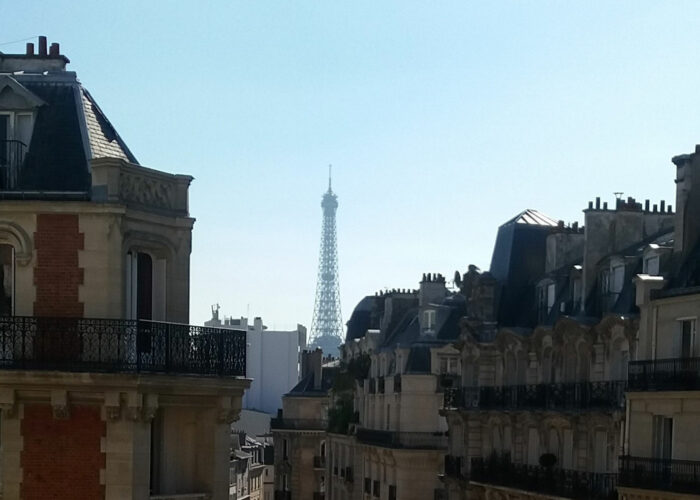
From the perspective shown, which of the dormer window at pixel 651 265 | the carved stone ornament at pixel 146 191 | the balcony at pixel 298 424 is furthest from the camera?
the balcony at pixel 298 424

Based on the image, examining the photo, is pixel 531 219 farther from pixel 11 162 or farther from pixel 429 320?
pixel 11 162

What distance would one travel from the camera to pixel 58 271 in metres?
24.5

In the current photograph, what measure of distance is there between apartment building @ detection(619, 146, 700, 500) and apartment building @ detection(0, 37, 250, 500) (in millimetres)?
17908

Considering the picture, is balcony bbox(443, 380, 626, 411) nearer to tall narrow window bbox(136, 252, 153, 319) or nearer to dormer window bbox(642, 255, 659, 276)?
dormer window bbox(642, 255, 659, 276)

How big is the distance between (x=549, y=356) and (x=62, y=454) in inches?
1370

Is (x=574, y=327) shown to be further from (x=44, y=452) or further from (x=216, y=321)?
(x=216, y=321)

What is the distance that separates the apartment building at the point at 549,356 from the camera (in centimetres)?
5112

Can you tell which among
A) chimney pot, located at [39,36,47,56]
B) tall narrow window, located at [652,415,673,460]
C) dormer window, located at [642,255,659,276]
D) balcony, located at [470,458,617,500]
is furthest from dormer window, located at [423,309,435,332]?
chimney pot, located at [39,36,47,56]

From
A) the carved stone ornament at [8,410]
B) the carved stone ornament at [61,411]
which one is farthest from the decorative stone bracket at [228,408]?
the carved stone ornament at [8,410]

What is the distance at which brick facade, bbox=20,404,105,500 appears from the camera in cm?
2398

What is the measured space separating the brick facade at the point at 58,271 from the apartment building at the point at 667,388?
20.6m

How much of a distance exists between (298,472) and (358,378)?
2085 centimetres

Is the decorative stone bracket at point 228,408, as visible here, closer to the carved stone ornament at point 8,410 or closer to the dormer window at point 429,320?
the carved stone ornament at point 8,410

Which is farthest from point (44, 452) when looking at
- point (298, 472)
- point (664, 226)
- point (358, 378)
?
point (298, 472)
